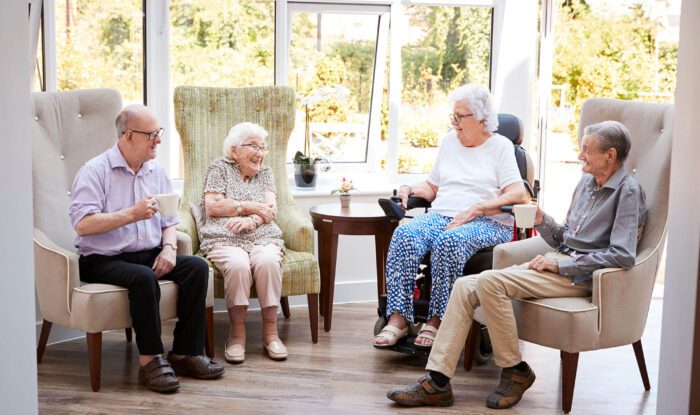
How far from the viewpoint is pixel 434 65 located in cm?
548

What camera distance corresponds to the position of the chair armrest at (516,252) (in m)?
3.67

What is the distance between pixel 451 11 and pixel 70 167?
8.48ft

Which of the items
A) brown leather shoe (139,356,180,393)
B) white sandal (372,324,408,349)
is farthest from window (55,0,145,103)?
white sandal (372,324,408,349)

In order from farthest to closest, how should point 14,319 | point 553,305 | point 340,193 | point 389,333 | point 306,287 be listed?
point 340,193, point 306,287, point 389,333, point 553,305, point 14,319

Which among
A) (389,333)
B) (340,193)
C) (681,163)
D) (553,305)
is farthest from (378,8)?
(681,163)

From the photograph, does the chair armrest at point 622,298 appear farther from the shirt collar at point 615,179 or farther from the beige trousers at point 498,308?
the shirt collar at point 615,179

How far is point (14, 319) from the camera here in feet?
6.43

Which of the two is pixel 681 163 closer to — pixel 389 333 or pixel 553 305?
pixel 553 305

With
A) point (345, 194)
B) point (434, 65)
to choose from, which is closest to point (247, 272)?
point (345, 194)

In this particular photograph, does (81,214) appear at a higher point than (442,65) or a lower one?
lower

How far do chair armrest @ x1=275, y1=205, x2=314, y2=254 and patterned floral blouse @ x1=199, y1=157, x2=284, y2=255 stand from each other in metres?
0.09

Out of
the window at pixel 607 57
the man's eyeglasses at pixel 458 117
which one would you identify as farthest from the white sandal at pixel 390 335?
the window at pixel 607 57

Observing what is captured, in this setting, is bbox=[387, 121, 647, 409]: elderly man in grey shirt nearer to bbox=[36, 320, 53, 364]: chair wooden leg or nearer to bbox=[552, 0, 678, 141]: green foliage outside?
bbox=[36, 320, 53, 364]: chair wooden leg

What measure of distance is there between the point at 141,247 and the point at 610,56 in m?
4.77
